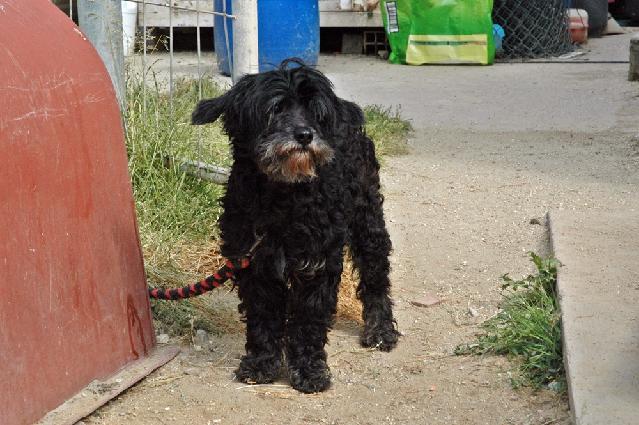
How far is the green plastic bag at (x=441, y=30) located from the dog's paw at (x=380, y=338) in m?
7.35

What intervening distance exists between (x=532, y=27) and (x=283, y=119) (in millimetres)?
8738

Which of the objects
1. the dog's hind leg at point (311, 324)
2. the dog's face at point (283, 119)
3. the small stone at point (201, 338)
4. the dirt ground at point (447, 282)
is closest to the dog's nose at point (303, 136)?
the dog's face at point (283, 119)

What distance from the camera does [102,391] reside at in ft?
12.2

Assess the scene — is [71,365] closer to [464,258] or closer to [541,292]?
[541,292]

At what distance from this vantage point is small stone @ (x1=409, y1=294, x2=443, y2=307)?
4977 mm

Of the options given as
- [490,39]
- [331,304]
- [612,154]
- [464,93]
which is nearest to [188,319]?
[331,304]

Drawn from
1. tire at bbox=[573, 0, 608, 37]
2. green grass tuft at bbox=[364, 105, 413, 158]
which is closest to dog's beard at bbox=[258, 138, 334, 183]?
green grass tuft at bbox=[364, 105, 413, 158]

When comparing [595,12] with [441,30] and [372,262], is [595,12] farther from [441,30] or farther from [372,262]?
[372,262]

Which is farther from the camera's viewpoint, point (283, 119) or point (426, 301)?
point (426, 301)

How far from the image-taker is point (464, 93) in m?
10.1

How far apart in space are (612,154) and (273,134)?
4.47 metres

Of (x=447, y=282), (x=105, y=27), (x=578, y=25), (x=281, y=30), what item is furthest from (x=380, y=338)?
(x=578, y=25)

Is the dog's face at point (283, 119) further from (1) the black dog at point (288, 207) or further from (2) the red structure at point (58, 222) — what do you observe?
(2) the red structure at point (58, 222)

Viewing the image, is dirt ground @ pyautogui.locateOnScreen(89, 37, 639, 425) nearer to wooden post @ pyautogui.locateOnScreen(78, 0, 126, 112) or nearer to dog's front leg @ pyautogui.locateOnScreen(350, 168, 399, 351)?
dog's front leg @ pyautogui.locateOnScreen(350, 168, 399, 351)
